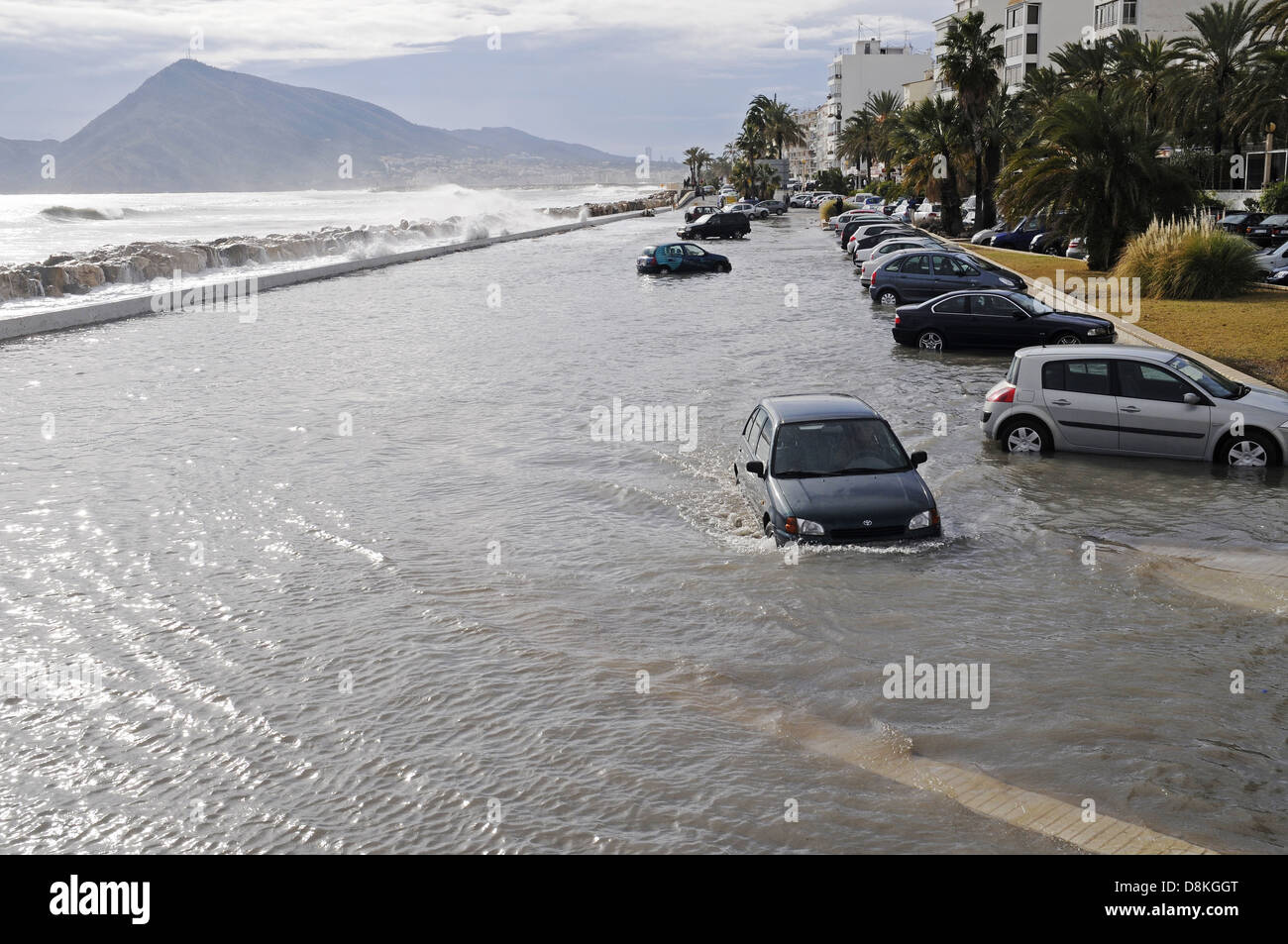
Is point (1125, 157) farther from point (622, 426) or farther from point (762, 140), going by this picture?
point (762, 140)

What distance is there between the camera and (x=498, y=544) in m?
12.5

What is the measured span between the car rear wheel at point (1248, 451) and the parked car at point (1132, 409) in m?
0.01

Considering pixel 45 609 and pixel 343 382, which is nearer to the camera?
pixel 45 609

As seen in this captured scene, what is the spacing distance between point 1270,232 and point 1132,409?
3685cm

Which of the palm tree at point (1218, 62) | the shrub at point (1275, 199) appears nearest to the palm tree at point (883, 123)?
the palm tree at point (1218, 62)

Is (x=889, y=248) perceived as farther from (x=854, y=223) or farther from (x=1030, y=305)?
(x=854, y=223)

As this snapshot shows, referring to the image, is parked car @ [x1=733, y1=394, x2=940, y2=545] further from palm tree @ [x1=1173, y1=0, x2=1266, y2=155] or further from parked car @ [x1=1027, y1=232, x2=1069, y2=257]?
palm tree @ [x1=1173, y1=0, x2=1266, y2=155]

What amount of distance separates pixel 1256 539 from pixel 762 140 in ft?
461

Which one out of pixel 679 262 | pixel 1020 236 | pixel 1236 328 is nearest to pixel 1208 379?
pixel 1236 328

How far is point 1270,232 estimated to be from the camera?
1818 inches

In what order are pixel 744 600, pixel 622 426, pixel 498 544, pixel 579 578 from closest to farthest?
pixel 744 600
pixel 579 578
pixel 498 544
pixel 622 426

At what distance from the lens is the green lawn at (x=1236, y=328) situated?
20453 millimetres
